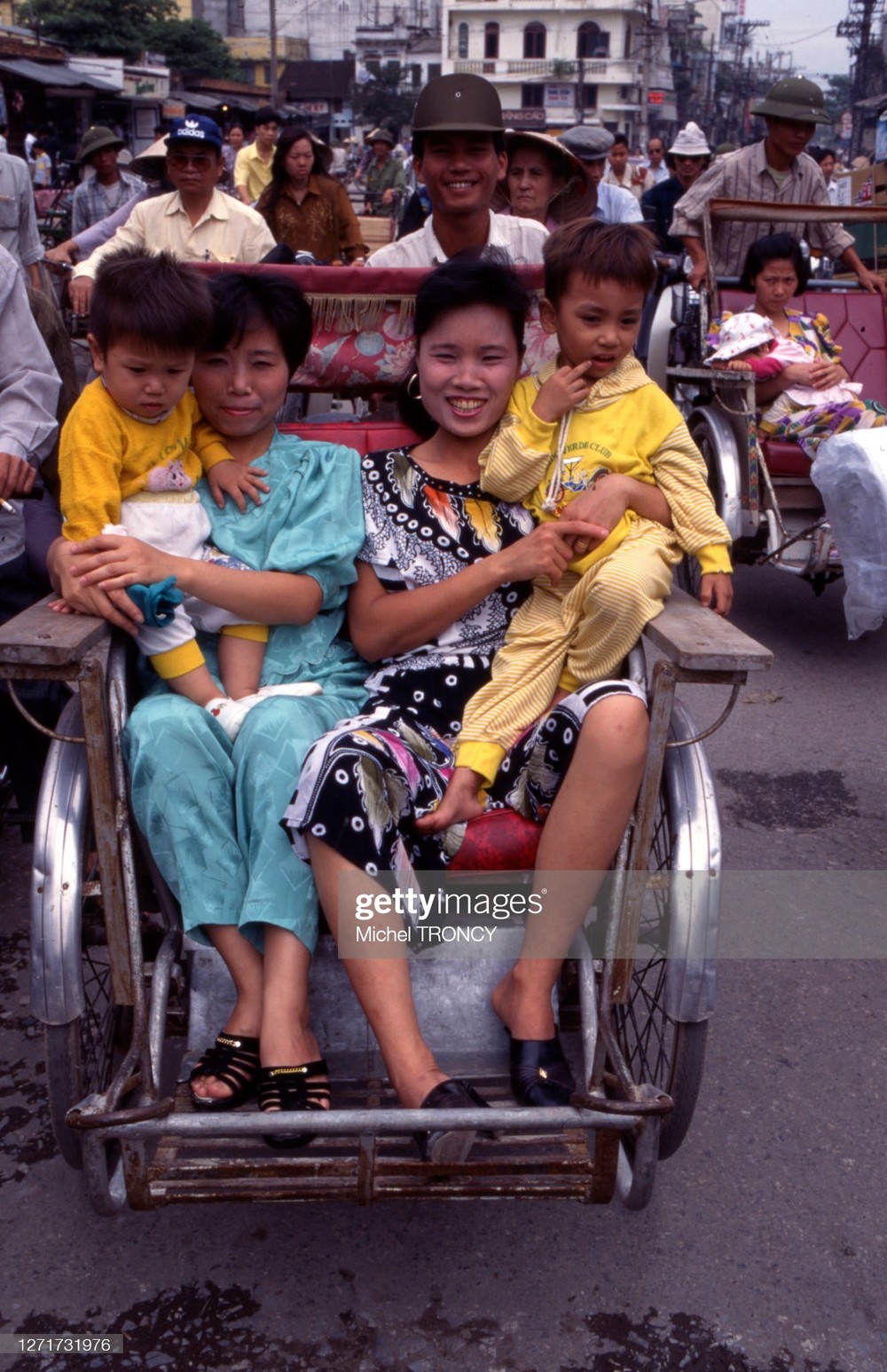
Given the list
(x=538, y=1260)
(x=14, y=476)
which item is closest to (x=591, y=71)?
(x=14, y=476)

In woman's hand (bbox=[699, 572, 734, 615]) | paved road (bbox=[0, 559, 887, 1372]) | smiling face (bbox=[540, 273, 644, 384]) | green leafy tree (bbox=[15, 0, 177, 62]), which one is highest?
green leafy tree (bbox=[15, 0, 177, 62])

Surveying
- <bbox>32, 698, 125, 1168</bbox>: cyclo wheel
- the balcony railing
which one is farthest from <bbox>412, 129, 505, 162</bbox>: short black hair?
the balcony railing

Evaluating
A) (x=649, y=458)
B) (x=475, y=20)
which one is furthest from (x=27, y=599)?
(x=475, y=20)

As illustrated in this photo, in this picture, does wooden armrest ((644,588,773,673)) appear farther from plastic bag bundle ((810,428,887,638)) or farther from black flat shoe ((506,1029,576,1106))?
plastic bag bundle ((810,428,887,638))

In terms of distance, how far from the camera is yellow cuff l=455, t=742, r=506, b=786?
6.86ft

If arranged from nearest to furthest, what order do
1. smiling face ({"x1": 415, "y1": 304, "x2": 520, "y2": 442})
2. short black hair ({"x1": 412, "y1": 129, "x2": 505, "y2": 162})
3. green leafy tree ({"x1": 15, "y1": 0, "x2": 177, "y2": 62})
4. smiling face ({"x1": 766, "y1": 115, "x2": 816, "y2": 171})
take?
1. smiling face ({"x1": 415, "y1": 304, "x2": 520, "y2": 442})
2. short black hair ({"x1": 412, "y1": 129, "x2": 505, "y2": 162})
3. smiling face ({"x1": 766, "y1": 115, "x2": 816, "y2": 171})
4. green leafy tree ({"x1": 15, "y1": 0, "x2": 177, "y2": 62})

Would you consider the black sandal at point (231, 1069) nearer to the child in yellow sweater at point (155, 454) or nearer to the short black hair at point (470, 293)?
the child in yellow sweater at point (155, 454)

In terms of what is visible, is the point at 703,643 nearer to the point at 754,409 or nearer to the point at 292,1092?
the point at 292,1092

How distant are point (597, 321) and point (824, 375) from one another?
9.86 ft

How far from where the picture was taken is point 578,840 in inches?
76.2

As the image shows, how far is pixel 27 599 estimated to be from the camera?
9.64 ft

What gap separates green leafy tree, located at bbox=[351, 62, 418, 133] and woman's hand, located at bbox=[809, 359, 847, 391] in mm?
64422

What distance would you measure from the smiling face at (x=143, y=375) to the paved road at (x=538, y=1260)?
1416 mm

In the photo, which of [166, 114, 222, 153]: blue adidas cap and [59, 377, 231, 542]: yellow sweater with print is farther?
[166, 114, 222, 153]: blue adidas cap
